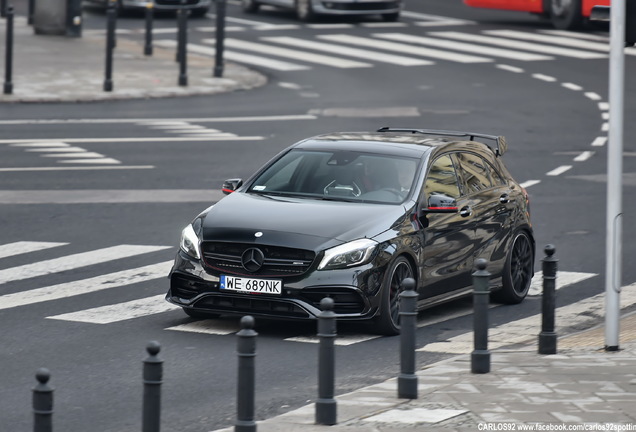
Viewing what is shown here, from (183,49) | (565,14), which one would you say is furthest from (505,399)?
(565,14)

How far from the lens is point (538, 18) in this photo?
146 ft

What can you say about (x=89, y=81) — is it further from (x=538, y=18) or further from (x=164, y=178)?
(x=538, y=18)

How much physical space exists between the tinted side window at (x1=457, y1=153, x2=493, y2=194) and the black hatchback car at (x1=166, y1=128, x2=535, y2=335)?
1 cm

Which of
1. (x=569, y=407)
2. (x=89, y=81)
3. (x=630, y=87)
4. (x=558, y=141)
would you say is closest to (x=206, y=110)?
(x=89, y=81)

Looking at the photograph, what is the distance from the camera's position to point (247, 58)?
114 feet

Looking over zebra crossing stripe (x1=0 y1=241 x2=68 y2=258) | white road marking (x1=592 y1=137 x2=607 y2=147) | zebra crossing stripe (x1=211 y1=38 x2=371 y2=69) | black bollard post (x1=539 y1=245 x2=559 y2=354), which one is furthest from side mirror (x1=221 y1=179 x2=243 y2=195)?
zebra crossing stripe (x1=211 y1=38 x2=371 y2=69)

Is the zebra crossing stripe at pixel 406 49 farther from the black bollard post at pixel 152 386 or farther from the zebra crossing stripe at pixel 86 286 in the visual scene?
the black bollard post at pixel 152 386

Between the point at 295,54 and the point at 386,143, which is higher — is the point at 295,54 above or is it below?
above

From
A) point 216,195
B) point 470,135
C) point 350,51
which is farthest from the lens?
point 350,51

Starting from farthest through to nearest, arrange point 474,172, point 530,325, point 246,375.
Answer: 1. point 474,172
2. point 530,325
3. point 246,375

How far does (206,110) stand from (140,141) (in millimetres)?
3973

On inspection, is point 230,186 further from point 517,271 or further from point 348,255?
point 517,271

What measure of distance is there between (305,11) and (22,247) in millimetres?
27051

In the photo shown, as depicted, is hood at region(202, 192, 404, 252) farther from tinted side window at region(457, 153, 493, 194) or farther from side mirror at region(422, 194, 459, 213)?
tinted side window at region(457, 153, 493, 194)
